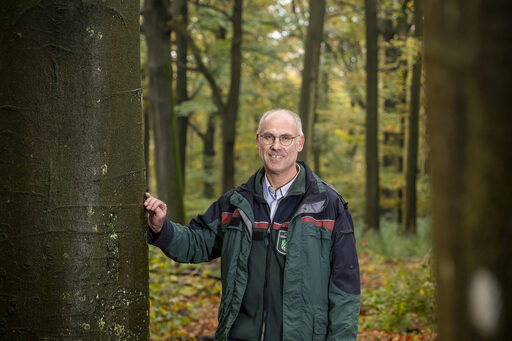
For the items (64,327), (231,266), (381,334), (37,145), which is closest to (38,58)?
(37,145)

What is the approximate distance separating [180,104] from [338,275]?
17651 millimetres

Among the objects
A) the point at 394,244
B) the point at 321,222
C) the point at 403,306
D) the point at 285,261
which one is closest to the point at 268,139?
the point at 321,222

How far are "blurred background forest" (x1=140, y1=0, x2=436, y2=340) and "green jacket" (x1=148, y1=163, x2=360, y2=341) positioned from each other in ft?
3.45

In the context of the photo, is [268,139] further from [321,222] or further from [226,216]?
[321,222]

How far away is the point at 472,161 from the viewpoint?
0.94 m

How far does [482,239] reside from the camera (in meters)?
0.94

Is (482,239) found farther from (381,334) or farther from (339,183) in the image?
(339,183)

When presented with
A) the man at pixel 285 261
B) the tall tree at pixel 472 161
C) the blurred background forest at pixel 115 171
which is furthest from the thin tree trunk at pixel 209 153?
the tall tree at pixel 472 161

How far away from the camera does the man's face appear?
3.39 meters

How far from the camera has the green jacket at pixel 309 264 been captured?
2.96 metres

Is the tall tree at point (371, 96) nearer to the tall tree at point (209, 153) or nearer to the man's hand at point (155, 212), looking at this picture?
the tall tree at point (209, 153)

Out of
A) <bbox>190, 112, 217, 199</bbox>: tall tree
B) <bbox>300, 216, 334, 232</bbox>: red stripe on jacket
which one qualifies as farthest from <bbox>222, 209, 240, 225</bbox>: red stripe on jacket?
<bbox>190, 112, 217, 199</bbox>: tall tree

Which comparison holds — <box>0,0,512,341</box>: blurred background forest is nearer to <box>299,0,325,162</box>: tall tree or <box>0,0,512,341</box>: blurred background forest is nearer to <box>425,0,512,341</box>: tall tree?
<box>425,0,512,341</box>: tall tree

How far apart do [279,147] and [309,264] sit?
0.81 m
